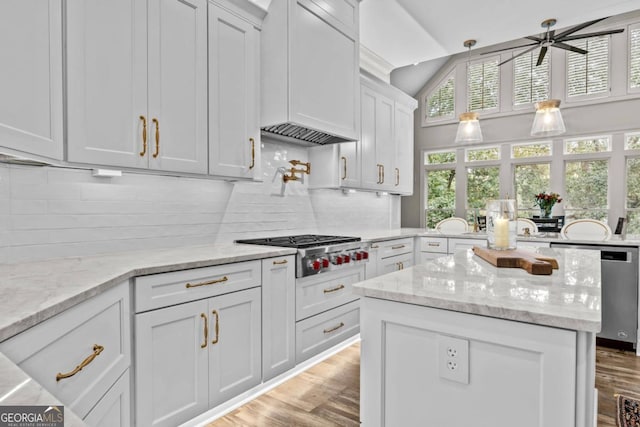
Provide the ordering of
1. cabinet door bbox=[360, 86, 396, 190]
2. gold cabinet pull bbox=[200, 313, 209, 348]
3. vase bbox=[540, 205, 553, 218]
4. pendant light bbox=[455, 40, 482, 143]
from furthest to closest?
vase bbox=[540, 205, 553, 218] < pendant light bbox=[455, 40, 482, 143] < cabinet door bbox=[360, 86, 396, 190] < gold cabinet pull bbox=[200, 313, 209, 348]

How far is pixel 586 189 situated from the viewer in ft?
18.6

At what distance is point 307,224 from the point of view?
3.74m

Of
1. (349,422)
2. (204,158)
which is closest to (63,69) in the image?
(204,158)

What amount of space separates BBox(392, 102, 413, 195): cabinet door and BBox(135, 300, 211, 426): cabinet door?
3.15 meters

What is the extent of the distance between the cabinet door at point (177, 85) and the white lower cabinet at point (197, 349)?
2.45 feet

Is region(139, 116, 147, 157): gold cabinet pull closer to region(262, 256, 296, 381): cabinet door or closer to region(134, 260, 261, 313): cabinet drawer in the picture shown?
region(134, 260, 261, 313): cabinet drawer

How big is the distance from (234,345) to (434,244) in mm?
2873

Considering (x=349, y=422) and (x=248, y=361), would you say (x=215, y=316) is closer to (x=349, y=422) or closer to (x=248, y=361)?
(x=248, y=361)

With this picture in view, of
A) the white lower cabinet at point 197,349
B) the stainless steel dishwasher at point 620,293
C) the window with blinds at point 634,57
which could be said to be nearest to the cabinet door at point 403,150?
the stainless steel dishwasher at point 620,293

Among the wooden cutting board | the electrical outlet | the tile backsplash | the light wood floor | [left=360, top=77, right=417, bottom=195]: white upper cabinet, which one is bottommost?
the light wood floor

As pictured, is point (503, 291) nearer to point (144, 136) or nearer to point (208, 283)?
point (208, 283)

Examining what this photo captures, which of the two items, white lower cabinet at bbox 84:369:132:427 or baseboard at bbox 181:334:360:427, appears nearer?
white lower cabinet at bbox 84:369:132:427

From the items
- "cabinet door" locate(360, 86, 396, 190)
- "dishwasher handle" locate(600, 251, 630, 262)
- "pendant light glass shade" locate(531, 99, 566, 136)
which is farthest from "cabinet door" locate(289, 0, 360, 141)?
"dishwasher handle" locate(600, 251, 630, 262)

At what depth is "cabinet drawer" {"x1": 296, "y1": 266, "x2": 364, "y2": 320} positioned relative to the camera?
2.65 metres
